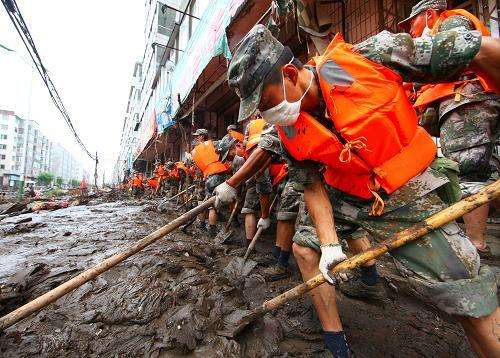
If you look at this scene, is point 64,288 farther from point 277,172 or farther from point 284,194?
point 277,172

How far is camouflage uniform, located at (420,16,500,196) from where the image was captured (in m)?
2.34

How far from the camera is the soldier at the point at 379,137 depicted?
1.24 metres

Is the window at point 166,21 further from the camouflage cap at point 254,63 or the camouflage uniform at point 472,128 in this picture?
the camouflage cap at point 254,63

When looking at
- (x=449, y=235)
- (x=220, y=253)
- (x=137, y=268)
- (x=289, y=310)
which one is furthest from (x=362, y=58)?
(x=220, y=253)

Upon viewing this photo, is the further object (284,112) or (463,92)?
(463,92)

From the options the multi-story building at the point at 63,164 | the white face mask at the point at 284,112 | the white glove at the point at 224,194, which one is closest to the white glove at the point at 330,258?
the white face mask at the point at 284,112

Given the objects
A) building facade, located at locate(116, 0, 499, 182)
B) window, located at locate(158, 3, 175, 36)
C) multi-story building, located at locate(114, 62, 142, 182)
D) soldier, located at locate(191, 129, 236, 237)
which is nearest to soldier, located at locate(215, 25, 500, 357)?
building facade, located at locate(116, 0, 499, 182)

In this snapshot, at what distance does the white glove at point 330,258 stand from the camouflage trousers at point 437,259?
0.82 feet

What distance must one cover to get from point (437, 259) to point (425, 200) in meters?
0.31

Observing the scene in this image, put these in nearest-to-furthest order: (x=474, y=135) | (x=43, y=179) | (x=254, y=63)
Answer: (x=254, y=63) → (x=474, y=135) → (x=43, y=179)

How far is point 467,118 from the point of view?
2.40m

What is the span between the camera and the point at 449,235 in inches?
52.7

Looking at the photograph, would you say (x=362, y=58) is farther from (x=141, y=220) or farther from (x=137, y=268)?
(x=141, y=220)

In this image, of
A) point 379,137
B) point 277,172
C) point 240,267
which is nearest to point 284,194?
point 277,172
